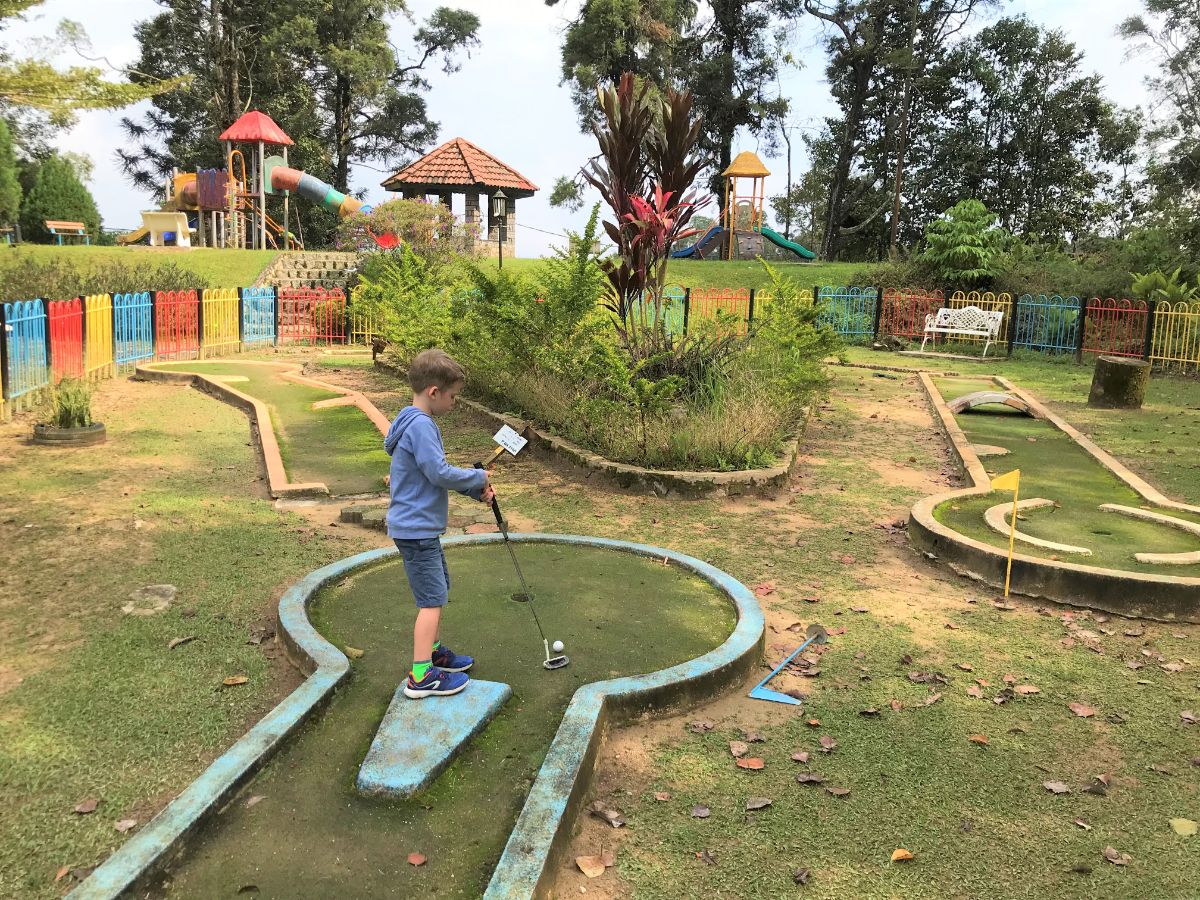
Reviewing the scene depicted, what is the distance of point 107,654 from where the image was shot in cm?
428

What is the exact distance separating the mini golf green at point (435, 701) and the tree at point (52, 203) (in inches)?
1750

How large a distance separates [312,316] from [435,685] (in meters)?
18.0

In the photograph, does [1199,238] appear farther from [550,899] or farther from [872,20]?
[550,899]

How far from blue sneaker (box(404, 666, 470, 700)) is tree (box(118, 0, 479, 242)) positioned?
37607 mm

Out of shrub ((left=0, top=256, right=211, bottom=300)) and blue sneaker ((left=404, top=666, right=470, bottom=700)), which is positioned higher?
shrub ((left=0, top=256, right=211, bottom=300))

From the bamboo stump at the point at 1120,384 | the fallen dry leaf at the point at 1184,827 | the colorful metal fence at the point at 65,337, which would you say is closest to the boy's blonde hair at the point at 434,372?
the fallen dry leaf at the point at 1184,827

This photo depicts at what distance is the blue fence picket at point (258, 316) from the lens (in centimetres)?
1877

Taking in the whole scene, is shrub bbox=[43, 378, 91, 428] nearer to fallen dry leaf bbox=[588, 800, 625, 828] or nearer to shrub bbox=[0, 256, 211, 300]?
shrub bbox=[0, 256, 211, 300]

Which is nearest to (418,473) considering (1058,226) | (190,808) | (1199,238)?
(190,808)

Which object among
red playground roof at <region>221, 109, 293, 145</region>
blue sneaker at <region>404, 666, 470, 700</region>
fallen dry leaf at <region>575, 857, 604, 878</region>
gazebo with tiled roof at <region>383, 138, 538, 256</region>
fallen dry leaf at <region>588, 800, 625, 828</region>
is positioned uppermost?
red playground roof at <region>221, 109, 293, 145</region>

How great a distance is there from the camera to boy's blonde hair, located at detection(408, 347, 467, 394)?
362 centimetres

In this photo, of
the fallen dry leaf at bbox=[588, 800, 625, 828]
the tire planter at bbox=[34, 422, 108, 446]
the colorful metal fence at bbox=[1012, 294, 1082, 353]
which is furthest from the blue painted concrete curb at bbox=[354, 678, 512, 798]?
the colorful metal fence at bbox=[1012, 294, 1082, 353]

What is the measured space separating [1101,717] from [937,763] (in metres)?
1.01

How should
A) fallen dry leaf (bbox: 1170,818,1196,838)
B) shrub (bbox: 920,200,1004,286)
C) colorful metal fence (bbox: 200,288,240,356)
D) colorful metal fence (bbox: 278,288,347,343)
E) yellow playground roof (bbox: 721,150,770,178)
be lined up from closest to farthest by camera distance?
fallen dry leaf (bbox: 1170,818,1196,838)
colorful metal fence (bbox: 200,288,240,356)
colorful metal fence (bbox: 278,288,347,343)
shrub (bbox: 920,200,1004,286)
yellow playground roof (bbox: 721,150,770,178)
